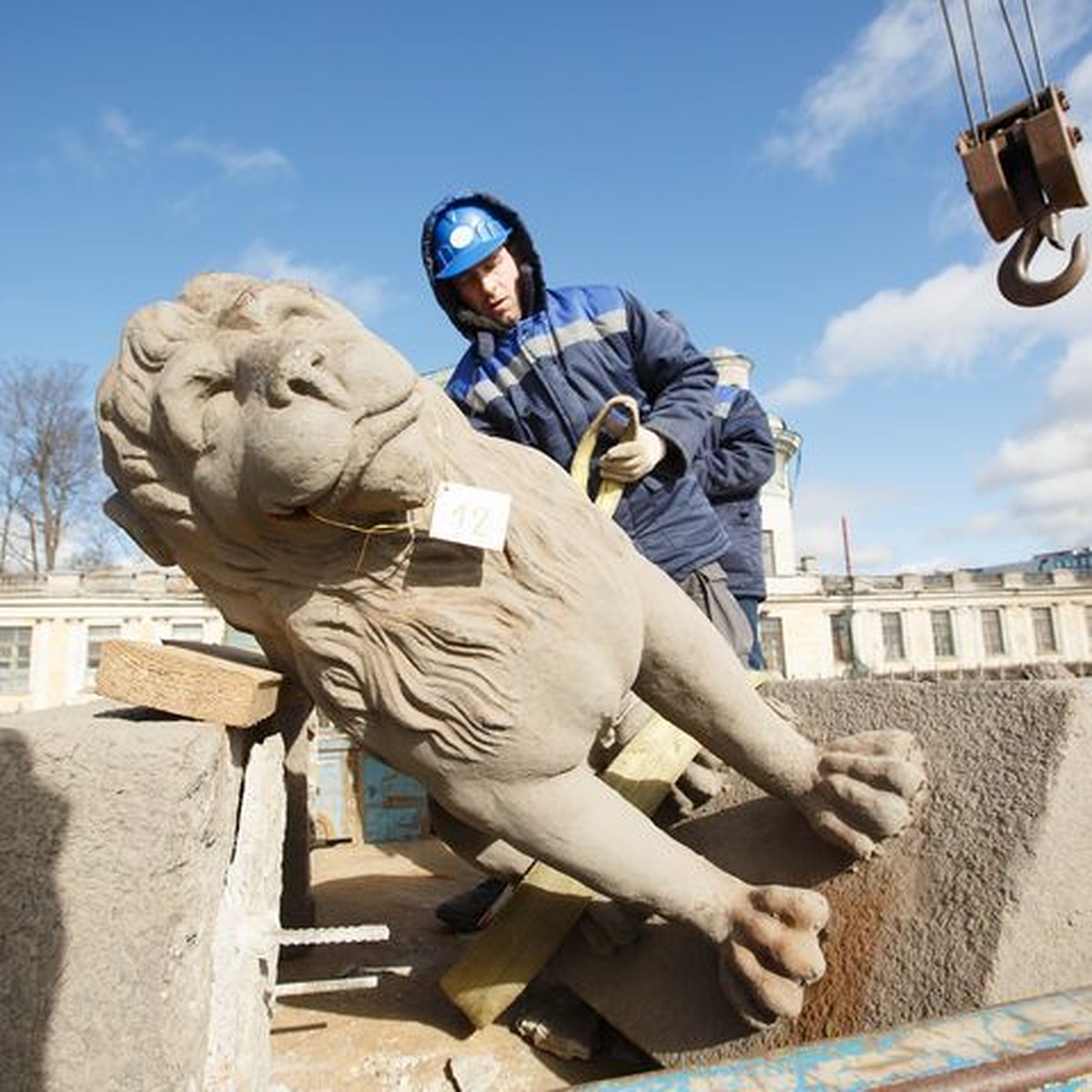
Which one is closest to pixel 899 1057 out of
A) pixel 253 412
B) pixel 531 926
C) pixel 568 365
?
pixel 253 412

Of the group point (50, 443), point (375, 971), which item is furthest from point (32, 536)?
point (375, 971)

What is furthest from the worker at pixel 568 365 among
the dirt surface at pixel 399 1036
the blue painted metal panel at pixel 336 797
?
the blue painted metal panel at pixel 336 797

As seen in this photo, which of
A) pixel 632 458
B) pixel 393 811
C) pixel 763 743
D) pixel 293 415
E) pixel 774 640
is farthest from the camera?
pixel 774 640

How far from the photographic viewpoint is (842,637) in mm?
22125

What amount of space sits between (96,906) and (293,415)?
607 mm

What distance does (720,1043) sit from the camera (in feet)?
4.57

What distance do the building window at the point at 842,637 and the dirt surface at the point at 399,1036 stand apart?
20929 mm

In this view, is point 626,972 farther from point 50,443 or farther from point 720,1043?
point 50,443

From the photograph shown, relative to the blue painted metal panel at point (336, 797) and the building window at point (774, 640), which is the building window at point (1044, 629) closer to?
the building window at point (774, 640)

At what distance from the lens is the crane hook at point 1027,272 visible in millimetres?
2645

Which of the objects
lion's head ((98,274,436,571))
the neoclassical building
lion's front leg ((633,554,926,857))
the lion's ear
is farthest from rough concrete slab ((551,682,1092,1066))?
the neoclassical building

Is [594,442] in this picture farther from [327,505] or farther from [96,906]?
[96,906]

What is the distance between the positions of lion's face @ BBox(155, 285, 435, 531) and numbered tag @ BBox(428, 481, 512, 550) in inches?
1.4

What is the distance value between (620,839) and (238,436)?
0.86 metres
